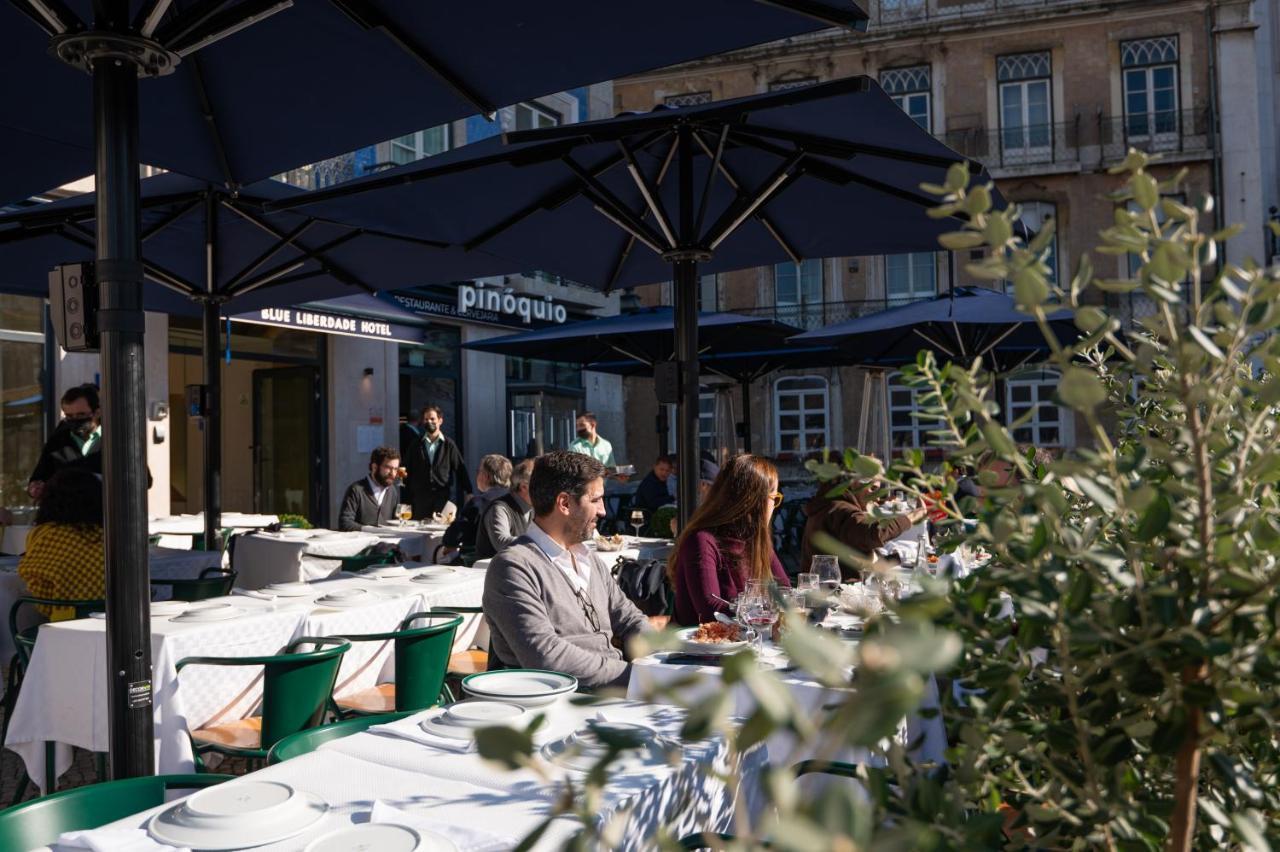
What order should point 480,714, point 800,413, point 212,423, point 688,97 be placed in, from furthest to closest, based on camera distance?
point 688,97 < point 800,413 < point 212,423 < point 480,714

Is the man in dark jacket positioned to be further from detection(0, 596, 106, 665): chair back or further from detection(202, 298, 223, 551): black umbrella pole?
detection(0, 596, 106, 665): chair back

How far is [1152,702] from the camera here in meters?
0.92

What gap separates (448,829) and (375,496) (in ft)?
23.7

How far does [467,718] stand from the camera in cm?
252

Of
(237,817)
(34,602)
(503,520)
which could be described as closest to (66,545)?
(34,602)

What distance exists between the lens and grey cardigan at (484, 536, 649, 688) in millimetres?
3566

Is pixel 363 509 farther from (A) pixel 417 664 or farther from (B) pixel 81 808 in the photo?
(B) pixel 81 808

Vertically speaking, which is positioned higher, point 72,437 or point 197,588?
point 72,437

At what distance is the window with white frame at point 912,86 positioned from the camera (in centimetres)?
2459

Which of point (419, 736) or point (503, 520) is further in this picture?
point (503, 520)

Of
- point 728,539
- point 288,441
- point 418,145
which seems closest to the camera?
point 728,539

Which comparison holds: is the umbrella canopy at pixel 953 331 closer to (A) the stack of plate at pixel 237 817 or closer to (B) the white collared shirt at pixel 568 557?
(B) the white collared shirt at pixel 568 557

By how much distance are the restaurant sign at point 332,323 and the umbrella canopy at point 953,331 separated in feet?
16.5

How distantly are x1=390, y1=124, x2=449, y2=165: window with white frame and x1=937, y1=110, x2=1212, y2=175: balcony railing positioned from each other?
37.7 feet
